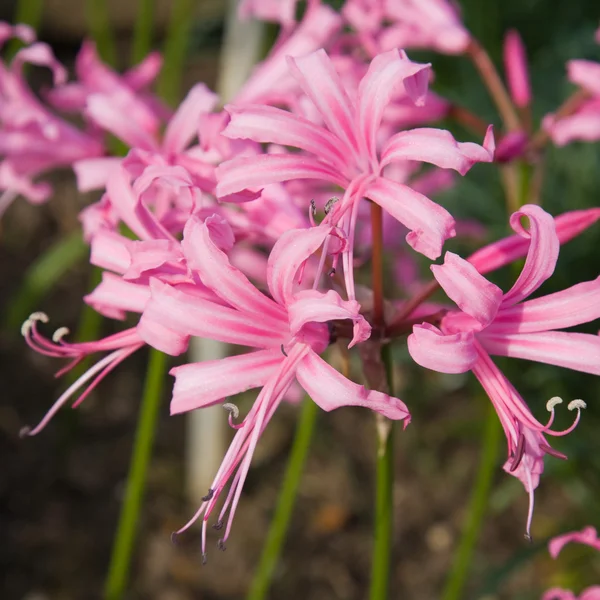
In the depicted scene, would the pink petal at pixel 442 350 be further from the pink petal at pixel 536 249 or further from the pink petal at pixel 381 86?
the pink petal at pixel 381 86

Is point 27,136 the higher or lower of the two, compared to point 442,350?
higher

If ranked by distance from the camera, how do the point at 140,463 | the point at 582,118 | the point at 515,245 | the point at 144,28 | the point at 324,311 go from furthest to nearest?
1. the point at 144,28
2. the point at 140,463
3. the point at 582,118
4. the point at 515,245
5. the point at 324,311

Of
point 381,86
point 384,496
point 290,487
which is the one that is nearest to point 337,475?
point 290,487

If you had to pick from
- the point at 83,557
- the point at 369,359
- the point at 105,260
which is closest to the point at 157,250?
the point at 105,260

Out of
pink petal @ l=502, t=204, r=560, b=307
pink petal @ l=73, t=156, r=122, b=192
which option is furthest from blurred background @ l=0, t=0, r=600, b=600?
pink petal @ l=502, t=204, r=560, b=307

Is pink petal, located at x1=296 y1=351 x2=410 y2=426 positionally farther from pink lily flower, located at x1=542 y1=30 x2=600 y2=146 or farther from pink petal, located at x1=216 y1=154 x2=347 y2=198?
pink lily flower, located at x1=542 y1=30 x2=600 y2=146

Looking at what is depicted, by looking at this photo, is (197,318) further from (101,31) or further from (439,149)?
(101,31)

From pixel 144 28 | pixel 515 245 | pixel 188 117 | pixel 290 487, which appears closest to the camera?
pixel 515 245
